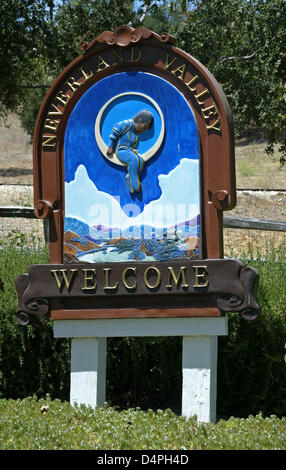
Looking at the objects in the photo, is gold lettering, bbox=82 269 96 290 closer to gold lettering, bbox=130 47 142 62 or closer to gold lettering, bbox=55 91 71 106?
gold lettering, bbox=55 91 71 106

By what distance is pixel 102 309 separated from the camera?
6.14m

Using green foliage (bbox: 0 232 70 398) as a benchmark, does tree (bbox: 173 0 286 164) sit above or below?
above

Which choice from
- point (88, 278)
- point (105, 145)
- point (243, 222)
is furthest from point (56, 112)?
point (243, 222)

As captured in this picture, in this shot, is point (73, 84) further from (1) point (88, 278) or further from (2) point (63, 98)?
(1) point (88, 278)

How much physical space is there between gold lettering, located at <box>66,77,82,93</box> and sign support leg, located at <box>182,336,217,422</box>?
2.44 meters

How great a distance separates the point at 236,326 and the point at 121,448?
2205 mm

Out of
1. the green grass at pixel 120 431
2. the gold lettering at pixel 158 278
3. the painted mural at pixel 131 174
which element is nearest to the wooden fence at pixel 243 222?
the painted mural at pixel 131 174

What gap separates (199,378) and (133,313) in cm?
77

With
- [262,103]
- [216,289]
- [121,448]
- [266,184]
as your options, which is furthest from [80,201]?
[266,184]

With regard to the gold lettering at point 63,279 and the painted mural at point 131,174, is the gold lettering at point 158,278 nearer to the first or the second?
the painted mural at point 131,174

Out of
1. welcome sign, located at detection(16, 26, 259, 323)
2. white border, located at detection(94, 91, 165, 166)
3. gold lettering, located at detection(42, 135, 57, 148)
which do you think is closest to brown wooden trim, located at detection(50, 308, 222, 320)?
welcome sign, located at detection(16, 26, 259, 323)

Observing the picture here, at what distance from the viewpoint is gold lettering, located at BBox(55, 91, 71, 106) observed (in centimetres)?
644

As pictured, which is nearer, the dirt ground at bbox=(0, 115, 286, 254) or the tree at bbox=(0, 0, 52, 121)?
the dirt ground at bbox=(0, 115, 286, 254)

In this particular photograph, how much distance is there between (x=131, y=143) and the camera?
6.19 meters
